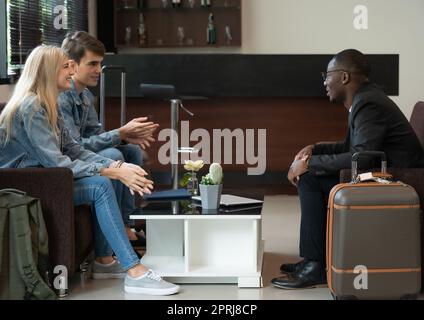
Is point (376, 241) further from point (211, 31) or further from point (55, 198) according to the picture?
point (211, 31)

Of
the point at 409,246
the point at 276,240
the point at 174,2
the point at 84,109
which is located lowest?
the point at 276,240

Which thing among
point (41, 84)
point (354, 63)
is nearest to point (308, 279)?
point (354, 63)

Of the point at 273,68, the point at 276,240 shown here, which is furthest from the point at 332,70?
the point at 273,68

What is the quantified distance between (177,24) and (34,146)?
191 inches

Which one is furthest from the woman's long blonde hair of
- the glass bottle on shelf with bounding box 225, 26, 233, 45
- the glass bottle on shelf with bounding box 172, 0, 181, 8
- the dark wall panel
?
the glass bottle on shelf with bounding box 225, 26, 233, 45

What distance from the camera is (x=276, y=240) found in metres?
4.84

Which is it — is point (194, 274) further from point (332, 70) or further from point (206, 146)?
point (206, 146)

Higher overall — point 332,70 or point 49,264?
point 332,70

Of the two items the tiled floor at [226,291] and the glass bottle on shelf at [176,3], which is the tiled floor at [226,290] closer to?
the tiled floor at [226,291]

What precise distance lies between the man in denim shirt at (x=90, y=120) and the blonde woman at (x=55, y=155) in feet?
1.54

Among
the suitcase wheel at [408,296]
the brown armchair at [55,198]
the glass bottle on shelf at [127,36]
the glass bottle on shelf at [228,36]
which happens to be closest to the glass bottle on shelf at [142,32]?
the glass bottle on shelf at [127,36]

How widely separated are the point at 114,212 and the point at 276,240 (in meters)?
1.50

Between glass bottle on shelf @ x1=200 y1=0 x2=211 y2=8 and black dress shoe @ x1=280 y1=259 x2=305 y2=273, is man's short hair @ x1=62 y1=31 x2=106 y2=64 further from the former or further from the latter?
glass bottle on shelf @ x1=200 y1=0 x2=211 y2=8

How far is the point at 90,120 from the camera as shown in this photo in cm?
447
